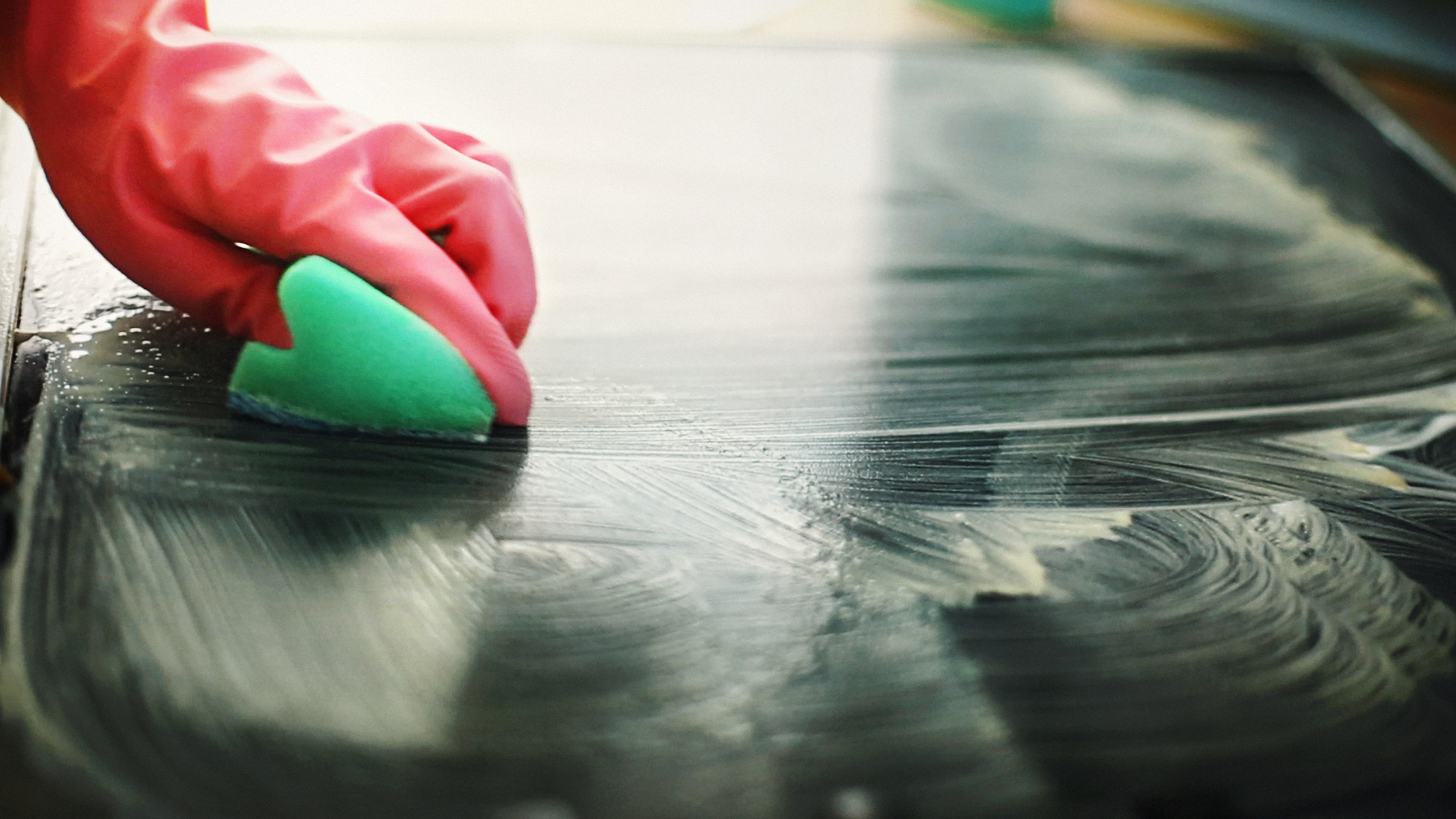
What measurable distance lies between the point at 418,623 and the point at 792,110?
838 millimetres

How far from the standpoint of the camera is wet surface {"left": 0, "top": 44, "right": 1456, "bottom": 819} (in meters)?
0.52

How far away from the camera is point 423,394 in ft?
2.17

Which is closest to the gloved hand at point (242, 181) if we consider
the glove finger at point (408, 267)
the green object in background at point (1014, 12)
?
the glove finger at point (408, 267)

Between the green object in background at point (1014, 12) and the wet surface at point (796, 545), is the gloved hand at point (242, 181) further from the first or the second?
the green object in background at point (1014, 12)

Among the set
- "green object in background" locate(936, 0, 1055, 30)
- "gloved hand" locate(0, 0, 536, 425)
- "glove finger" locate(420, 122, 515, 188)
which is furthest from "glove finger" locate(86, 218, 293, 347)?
"green object in background" locate(936, 0, 1055, 30)

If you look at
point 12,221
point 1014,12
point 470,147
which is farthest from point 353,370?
point 1014,12

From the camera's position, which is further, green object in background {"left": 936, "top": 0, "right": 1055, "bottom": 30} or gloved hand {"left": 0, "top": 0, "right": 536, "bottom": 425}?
green object in background {"left": 936, "top": 0, "right": 1055, "bottom": 30}

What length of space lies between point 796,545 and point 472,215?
10.7 inches

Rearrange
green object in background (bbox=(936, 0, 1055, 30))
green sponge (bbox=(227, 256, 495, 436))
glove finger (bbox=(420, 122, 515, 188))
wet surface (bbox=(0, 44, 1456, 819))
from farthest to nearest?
green object in background (bbox=(936, 0, 1055, 30)), glove finger (bbox=(420, 122, 515, 188)), green sponge (bbox=(227, 256, 495, 436)), wet surface (bbox=(0, 44, 1456, 819))

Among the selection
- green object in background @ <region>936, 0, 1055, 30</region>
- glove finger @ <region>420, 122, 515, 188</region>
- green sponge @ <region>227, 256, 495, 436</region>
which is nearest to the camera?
green sponge @ <region>227, 256, 495, 436</region>

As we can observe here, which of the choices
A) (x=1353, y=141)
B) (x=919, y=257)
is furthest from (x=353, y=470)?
(x=1353, y=141)

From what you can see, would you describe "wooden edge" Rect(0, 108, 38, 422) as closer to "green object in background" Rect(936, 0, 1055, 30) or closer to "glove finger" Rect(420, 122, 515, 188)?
"glove finger" Rect(420, 122, 515, 188)

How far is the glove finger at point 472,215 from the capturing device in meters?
0.67

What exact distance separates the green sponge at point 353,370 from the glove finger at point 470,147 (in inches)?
5.5
